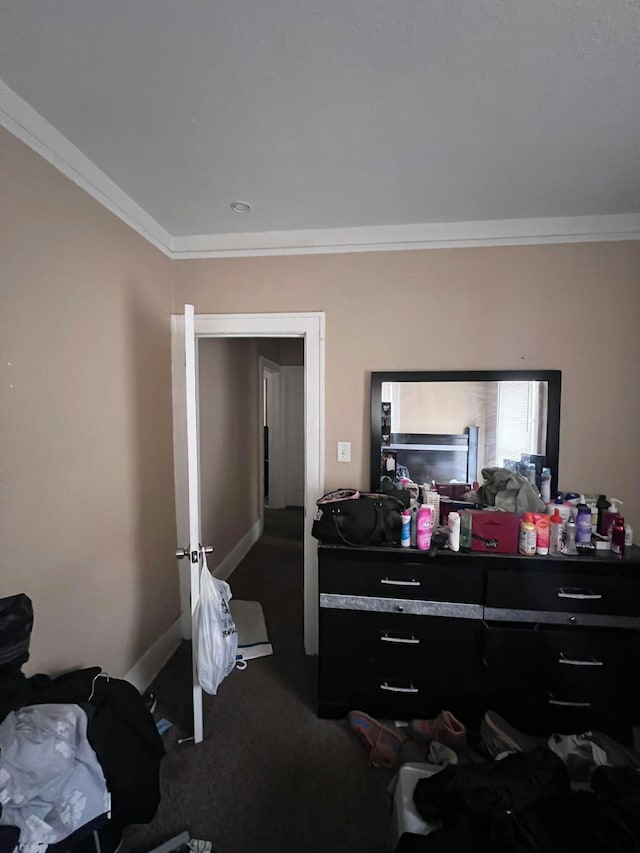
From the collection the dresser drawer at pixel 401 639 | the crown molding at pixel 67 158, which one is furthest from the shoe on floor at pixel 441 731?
the crown molding at pixel 67 158

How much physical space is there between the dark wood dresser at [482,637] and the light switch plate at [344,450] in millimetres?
574

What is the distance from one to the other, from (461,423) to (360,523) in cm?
83

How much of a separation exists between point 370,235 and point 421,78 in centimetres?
93

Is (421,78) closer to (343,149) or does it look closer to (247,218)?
(343,149)

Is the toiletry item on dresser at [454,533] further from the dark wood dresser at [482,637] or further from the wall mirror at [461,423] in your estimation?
the wall mirror at [461,423]

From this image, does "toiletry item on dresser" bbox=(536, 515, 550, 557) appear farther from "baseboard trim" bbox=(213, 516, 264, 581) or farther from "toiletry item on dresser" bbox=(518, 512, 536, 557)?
"baseboard trim" bbox=(213, 516, 264, 581)

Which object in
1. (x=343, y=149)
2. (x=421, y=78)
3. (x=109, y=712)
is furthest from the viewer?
(x=343, y=149)

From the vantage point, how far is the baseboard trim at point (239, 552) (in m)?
3.14

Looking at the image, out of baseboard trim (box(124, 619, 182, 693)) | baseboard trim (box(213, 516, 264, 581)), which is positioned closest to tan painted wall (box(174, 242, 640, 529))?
baseboard trim (box(124, 619, 182, 693))

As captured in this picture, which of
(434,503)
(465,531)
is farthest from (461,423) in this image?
(465,531)

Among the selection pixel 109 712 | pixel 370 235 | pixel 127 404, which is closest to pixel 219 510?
pixel 127 404

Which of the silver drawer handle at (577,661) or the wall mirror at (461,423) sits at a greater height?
the wall mirror at (461,423)

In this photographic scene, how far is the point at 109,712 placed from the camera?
1286mm

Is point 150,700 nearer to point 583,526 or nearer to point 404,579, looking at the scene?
point 404,579
